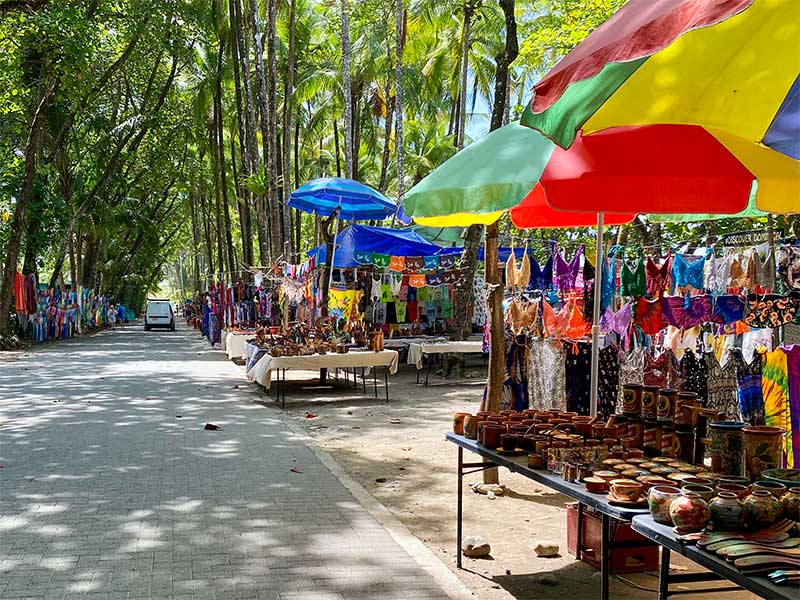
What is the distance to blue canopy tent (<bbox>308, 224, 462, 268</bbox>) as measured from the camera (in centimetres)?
1599

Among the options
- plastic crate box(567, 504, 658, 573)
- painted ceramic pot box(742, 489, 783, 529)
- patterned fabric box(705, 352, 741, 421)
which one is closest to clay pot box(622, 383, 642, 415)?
plastic crate box(567, 504, 658, 573)

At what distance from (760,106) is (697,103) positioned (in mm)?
269

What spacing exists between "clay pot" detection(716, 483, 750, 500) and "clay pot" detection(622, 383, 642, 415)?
1.34 metres

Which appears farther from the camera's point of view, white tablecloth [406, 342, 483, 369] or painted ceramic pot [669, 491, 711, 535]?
white tablecloth [406, 342, 483, 369]

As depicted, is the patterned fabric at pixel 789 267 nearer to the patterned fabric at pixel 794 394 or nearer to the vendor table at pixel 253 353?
the patterned fabric at pixel 794 394

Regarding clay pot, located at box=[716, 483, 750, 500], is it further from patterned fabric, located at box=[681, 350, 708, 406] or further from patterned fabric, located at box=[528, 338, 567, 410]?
patterned fabric, located at box=[528, 338, 567, 410]

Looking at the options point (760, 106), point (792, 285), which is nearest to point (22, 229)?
point (792, 285)

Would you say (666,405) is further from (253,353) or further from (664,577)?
(253,353)

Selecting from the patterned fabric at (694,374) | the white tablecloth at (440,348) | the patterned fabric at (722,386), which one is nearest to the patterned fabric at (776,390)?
the patterned fabric at (722,386)

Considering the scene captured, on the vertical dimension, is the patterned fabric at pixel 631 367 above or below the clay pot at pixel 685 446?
above

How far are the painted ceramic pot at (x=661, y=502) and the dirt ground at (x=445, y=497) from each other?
159cm

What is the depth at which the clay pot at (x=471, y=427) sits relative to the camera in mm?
5484

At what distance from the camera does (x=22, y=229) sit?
83.7 ft

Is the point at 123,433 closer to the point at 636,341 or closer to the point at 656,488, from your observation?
the point at 636,341
